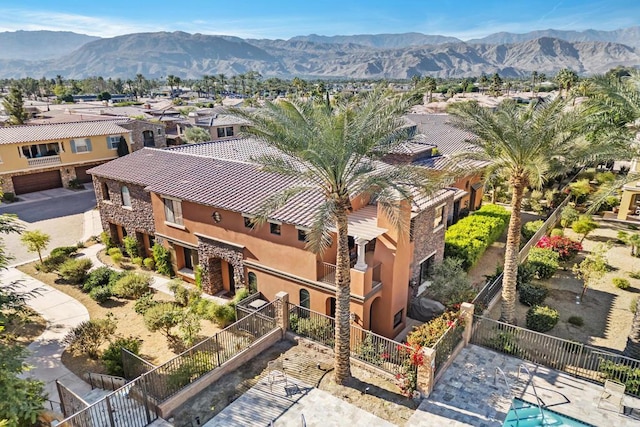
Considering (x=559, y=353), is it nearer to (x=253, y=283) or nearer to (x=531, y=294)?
(x=531, y=294)

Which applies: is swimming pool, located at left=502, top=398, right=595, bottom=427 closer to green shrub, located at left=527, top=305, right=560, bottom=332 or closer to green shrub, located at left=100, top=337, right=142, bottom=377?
green shrub, located at left=527, top=305, right=560, bottom=332

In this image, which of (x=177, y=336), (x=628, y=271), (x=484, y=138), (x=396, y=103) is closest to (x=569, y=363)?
(x=484, y=138)

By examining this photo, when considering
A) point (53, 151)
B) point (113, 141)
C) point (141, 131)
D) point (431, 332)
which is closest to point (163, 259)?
point (431, 332)

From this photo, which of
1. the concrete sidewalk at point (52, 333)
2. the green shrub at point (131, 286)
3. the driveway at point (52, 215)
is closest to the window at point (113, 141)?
the driveway at point (52, 215)

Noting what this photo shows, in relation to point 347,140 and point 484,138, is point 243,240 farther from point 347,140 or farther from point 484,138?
point 484,138

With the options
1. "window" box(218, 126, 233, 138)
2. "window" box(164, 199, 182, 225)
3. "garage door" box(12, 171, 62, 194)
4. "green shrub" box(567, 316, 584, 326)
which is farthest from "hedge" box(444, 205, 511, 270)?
"garage door" box(12, 171, 62, 194)

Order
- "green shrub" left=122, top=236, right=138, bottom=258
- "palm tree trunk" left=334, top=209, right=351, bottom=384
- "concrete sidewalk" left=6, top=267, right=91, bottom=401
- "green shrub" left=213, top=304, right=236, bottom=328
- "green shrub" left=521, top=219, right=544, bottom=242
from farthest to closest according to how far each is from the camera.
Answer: "green shrub" left=521, top=219, right=544, bottom=242
"green shrub" left=122, top=236, right=138, bottom=258
"green shrub" left=213, top=304, right=236, bottom=328
"concrete sidewalk" left=6, top=267, right=91, bottom=401
"palm tree trunk" left=334, top=209, right=351, bottom=384
